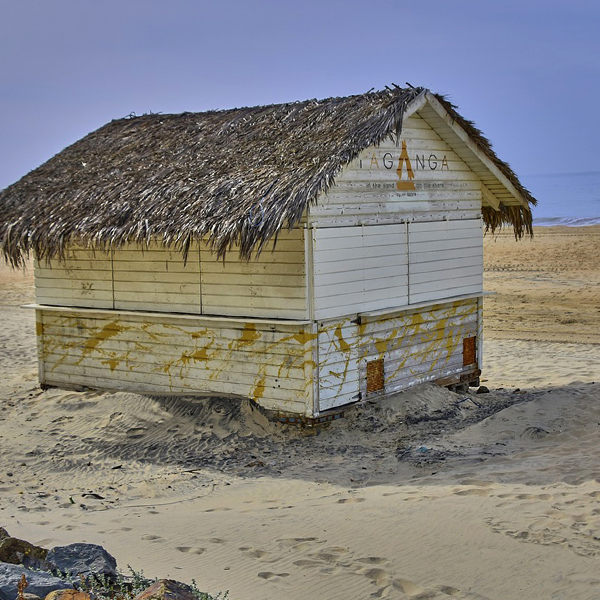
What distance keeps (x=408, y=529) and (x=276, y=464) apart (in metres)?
2.94

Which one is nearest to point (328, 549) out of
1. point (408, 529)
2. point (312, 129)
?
point (408, 529)

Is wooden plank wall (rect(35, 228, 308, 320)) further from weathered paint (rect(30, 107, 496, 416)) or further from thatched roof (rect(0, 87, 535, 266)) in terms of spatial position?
thatched roof (rect(0, 87, 535, 266))

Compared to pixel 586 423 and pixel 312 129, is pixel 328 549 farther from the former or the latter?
pixel 312 129

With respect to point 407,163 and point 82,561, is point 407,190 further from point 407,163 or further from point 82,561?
point 82,561

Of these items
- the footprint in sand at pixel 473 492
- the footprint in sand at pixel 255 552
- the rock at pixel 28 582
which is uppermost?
the rock at pixel 28 582

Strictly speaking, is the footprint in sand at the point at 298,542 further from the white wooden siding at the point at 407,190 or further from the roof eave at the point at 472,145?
the roof eave at the point at 472,145

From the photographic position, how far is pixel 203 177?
11.4 m

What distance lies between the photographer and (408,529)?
7.20 metres

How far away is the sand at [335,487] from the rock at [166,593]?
0.88 metres

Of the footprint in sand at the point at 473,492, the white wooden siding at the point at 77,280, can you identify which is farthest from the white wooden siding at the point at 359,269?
the white wooden siding at the point at 77,280

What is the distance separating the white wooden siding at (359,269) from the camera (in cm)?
1034

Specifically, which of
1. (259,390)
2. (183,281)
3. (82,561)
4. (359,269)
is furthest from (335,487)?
(183,281)

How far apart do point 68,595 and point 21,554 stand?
1.11 meters

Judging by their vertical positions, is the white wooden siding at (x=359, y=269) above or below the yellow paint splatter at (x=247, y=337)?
above
